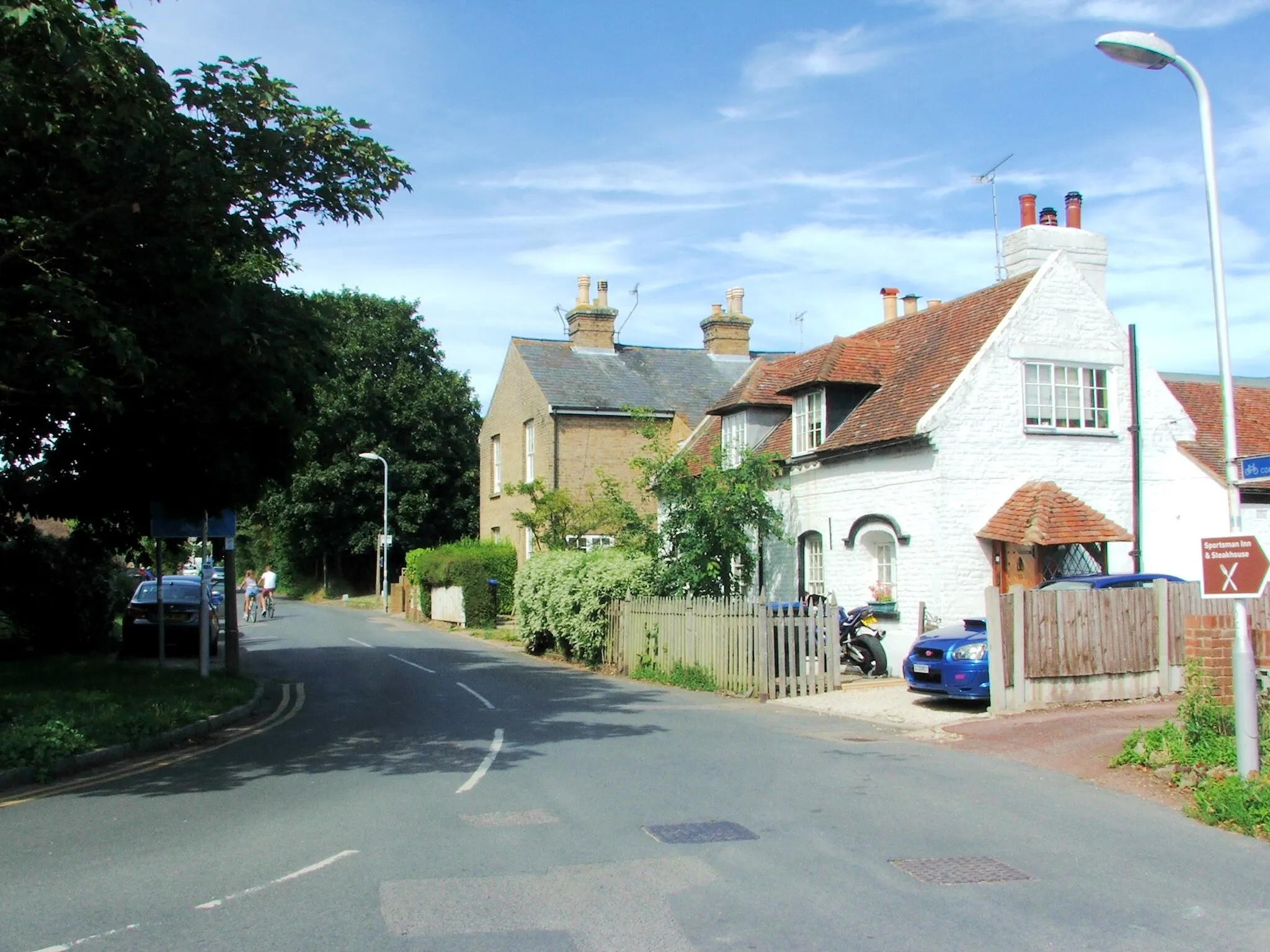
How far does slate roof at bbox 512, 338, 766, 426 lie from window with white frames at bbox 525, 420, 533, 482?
6.02ft

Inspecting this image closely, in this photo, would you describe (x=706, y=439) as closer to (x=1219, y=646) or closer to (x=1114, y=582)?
(x=1114, y=582)

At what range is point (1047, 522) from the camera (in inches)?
720

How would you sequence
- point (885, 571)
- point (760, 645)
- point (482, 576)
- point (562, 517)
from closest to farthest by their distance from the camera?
point (760, 645), point (885, 571), point (562, 517), point (482, 576)

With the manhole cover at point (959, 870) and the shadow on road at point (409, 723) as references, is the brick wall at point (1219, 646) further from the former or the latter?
the shadow on road at point (409, 723)

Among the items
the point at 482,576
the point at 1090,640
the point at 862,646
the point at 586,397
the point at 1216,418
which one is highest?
the point at 586,397

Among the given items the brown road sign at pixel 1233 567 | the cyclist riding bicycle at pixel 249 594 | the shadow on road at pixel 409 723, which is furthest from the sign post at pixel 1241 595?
the cyclist riding bicycle at pixel 249 594

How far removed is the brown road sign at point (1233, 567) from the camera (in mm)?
9164

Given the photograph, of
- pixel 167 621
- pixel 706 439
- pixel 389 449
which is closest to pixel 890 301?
pixel 706 439

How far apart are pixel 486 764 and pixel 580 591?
40.5ft

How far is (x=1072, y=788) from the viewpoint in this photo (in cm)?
1008

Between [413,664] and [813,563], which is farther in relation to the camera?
[413,664]

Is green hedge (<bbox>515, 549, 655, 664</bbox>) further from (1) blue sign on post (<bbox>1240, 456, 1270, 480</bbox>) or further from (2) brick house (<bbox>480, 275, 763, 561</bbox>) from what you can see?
(1) blue sign on post (<bbox>1240, 456, 1270, 480</bbox>)

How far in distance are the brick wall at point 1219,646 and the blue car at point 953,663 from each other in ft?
14.9

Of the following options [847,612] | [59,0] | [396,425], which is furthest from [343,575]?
[59,0]
